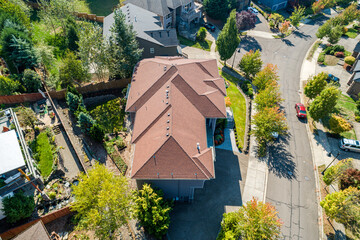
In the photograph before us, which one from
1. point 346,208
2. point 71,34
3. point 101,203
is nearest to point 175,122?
point 101,203

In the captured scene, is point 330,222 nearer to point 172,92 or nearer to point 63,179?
point 172,92

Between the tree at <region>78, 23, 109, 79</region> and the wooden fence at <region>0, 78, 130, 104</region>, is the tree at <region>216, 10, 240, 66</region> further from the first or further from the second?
the tree at <region>78, 23, 109, 79</region>

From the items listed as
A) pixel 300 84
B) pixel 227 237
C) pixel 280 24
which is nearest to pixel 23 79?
pixel 227 237

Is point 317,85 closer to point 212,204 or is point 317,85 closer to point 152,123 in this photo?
point 212,204

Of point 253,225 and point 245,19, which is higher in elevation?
point 245,19

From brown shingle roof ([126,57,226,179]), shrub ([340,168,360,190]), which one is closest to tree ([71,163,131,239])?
brown shingle roof ([126,57,226,179])

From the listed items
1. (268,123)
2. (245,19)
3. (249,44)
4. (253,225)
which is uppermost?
(245,19)
